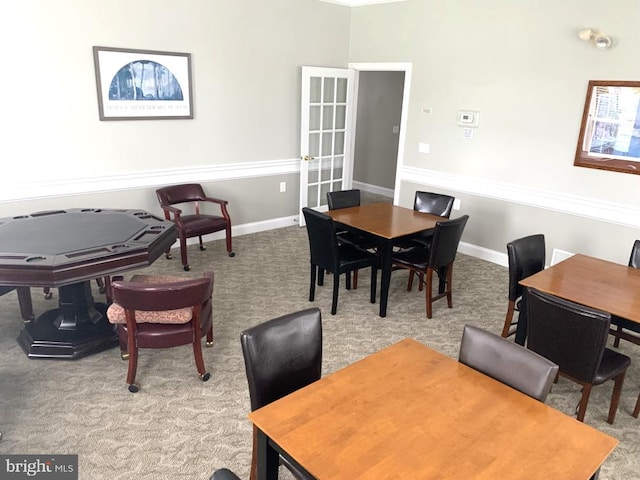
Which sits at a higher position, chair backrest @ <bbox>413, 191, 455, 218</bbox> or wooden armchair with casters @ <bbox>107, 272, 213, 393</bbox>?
chair backrest @ <bbox>413, 191, 455, 218</bbox>

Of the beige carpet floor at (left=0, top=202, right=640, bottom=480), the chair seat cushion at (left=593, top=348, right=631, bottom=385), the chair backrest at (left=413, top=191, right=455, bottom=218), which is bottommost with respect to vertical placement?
the beige carpet floor at (left=0, top=202, right=640, bottom=480)

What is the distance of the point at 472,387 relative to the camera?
176 centimetres

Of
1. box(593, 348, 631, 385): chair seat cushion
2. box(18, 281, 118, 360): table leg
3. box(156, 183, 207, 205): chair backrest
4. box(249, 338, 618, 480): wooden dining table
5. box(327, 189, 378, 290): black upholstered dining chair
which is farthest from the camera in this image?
box(156, 183, 207, 205): chair backrest

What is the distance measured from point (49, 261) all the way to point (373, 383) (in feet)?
6.86

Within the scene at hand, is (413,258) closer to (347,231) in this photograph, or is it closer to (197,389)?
(347,231)

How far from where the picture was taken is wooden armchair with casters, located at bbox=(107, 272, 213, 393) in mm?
2541

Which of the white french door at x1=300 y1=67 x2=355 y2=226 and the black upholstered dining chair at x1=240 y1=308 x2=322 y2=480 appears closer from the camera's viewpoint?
the black upholstered dining chair at x1=240 y1=308 x2=322 y2=480

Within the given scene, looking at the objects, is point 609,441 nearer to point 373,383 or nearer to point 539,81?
point 373,383

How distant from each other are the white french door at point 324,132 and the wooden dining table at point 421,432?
14.9ft

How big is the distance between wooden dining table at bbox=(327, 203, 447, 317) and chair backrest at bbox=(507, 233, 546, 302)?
0.85 m

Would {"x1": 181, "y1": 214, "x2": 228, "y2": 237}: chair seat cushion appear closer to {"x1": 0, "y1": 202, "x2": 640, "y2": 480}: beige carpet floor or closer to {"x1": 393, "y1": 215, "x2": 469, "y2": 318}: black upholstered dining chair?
{"x1": 0, "y1": 202, "x2": 640, "y2": 480}: beige carpet floor

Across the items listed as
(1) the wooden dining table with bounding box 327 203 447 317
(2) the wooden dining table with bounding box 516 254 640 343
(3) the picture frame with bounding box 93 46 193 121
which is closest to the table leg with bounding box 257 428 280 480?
(2) the wooden dining table with bounding box 516 254 640 343

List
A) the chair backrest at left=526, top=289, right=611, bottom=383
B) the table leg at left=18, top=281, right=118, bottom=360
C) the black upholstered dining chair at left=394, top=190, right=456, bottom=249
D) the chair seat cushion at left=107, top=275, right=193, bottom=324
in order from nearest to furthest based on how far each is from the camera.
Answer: the chair backrest at left=526, top=289, right=611, bottom=383 < the chair seat cushion at left=107, top=275, right=193, bottom=324 < the table leg at left=18, top=281, right=118, bottom=360 < the black upholstered dining chair at left=394, top=190, right=456, bottom=249

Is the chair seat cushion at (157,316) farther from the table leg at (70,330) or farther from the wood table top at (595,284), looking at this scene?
the wood table top at (595,284)
